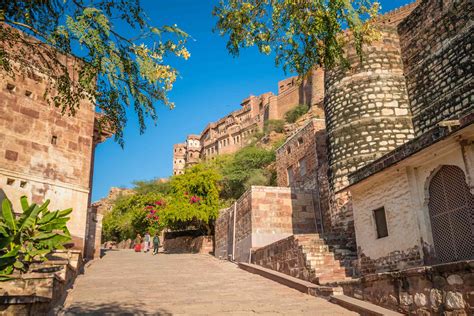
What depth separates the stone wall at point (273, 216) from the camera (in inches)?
661

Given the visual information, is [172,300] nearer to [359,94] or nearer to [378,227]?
[378,227]

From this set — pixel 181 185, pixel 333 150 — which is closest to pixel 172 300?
pixel 333 150

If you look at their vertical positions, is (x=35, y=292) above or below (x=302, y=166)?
below

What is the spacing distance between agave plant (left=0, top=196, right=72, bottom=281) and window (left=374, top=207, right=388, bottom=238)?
307 inches

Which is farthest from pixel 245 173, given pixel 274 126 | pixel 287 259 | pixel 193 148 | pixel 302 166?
pixel 193 148

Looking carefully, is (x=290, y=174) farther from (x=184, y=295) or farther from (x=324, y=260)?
(x=184, y=295)

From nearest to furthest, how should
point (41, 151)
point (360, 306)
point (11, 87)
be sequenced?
point (360, 306)
point (11, 87)
point (41, 151)

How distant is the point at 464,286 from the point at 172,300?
5.88 metres

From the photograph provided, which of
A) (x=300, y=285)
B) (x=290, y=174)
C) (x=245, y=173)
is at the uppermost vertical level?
(x=245, y=173)

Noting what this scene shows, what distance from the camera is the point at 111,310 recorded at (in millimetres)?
7656

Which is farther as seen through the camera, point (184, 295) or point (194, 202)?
point (194, 202)

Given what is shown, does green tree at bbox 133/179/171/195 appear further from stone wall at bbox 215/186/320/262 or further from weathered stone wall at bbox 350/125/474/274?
weathered stone wall at bbox 350/125/474/274

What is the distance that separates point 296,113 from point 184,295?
56607mm

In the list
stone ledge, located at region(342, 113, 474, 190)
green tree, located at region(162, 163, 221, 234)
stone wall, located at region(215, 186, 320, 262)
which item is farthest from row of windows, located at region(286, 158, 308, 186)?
stone ledge, located at region(342, 113, 474, 190)
